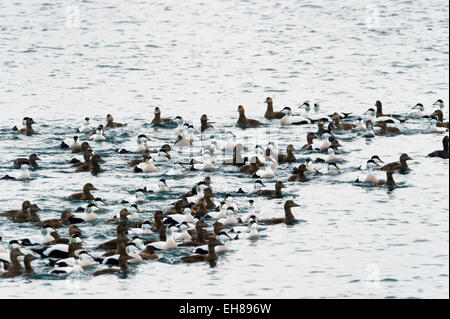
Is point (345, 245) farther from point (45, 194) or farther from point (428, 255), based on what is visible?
point (45, 194)

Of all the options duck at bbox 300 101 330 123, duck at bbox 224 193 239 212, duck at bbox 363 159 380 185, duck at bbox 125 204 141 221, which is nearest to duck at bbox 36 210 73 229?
duck at bbox 125 204 141 221

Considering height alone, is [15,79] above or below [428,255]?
above

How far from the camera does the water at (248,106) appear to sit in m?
26.8

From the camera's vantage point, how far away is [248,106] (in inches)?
1817

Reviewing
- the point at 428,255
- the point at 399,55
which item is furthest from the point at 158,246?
the point at 399,55

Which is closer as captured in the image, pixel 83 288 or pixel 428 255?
pixel 83 288

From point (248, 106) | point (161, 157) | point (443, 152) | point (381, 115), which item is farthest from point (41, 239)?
point (248, 106)

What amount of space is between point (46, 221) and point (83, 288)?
4.53 meters

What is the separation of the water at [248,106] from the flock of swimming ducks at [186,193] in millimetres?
354

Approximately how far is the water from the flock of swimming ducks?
354 millimetres

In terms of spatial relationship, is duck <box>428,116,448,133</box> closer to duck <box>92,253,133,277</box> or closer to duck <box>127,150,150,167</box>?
duck <box>127,150,150,167</box>

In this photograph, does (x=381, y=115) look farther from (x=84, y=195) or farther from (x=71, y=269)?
(x=71, y=269)

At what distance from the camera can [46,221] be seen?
3011 cm

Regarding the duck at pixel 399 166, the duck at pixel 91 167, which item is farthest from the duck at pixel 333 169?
the duck at pixel 91 167
